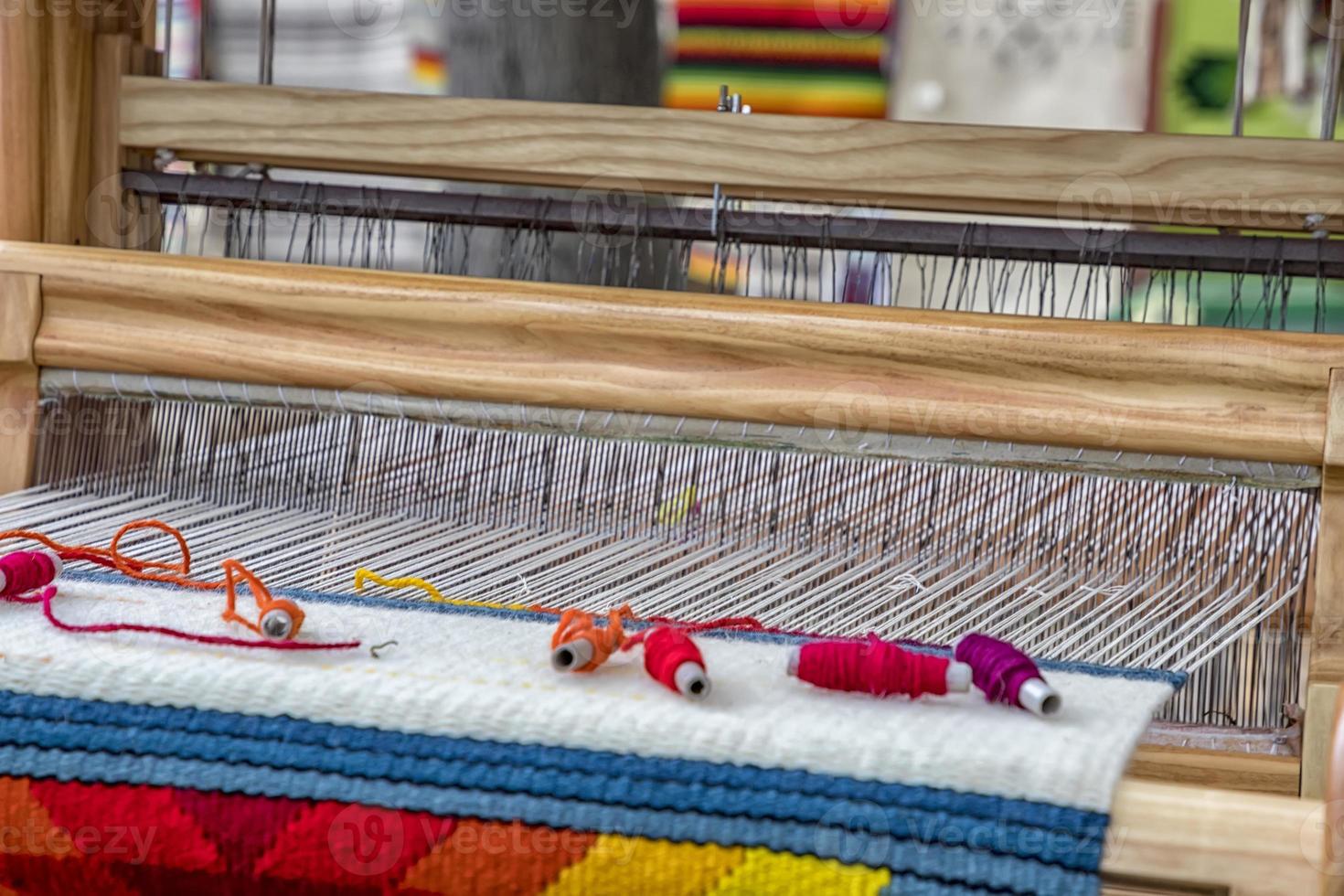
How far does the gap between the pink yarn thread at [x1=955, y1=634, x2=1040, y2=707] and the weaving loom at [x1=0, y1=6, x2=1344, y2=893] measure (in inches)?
0.5

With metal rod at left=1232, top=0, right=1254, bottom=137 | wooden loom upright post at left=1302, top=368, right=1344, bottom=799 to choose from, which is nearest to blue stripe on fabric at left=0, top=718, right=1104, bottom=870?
wooden loom upright post at left=1302, top=368, right=1344, bottom=799

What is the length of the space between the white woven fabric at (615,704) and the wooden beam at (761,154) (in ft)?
1.94

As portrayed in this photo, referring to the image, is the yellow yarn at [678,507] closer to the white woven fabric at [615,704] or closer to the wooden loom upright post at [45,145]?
the white woven fabric at [615,704]

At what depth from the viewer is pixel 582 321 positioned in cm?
114

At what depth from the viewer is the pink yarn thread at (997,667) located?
2.45 ft

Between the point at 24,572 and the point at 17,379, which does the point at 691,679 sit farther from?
the point at 17,379

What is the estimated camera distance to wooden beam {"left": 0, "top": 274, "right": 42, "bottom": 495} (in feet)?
4.00

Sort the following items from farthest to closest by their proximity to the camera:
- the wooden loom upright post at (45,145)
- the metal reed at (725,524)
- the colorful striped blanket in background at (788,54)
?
the colorful striped blanket in background at (788,54)
the wooden loom upright post at (45,145)
the metal reed at (725,524)

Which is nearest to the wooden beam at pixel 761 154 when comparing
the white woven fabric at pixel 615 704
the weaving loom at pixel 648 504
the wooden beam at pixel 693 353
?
the weaving loom at pixel 648 504

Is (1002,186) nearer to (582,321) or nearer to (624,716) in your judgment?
(582,321)

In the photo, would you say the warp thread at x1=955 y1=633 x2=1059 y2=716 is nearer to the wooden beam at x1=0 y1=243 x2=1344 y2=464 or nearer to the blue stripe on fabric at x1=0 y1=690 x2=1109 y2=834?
the blue stripe on fabric at x1=0 y1=690 x2=1109 y2=834

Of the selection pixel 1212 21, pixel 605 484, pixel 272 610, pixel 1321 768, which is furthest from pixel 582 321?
pixel 1212 21

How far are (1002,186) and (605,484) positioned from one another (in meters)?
0.45

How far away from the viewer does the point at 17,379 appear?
4.09 feet
